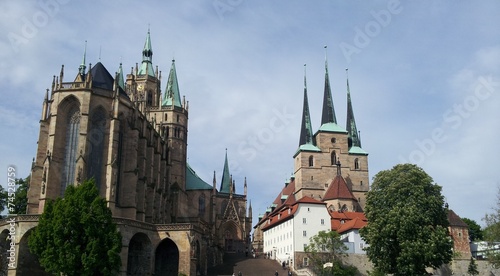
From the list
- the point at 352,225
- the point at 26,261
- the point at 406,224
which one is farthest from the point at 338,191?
the point at 26,261

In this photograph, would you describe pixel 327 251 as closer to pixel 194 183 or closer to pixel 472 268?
pixel 472 268

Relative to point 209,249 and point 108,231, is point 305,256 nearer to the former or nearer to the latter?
point 209,249

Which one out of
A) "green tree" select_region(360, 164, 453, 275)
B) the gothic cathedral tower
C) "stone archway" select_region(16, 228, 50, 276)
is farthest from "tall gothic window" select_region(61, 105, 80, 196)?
the gothic cathedral tower

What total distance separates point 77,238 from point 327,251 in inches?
1157

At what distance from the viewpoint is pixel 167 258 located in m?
52.8

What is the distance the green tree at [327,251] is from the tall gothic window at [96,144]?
78.4 ft

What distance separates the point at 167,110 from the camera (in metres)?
81.9

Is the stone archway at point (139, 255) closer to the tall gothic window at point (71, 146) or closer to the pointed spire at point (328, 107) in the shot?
the tall gothic window at point (71, 146)

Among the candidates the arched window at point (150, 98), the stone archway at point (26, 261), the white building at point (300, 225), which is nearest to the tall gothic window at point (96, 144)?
the stone archway at point (26, 261)

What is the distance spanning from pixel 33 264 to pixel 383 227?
28707 millimetres

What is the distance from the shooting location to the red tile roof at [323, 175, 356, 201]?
81.3 m

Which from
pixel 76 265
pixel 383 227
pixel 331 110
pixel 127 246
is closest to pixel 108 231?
pixel 76 265

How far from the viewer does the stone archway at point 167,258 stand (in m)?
52.1

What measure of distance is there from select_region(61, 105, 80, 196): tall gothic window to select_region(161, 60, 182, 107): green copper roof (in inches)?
1201
